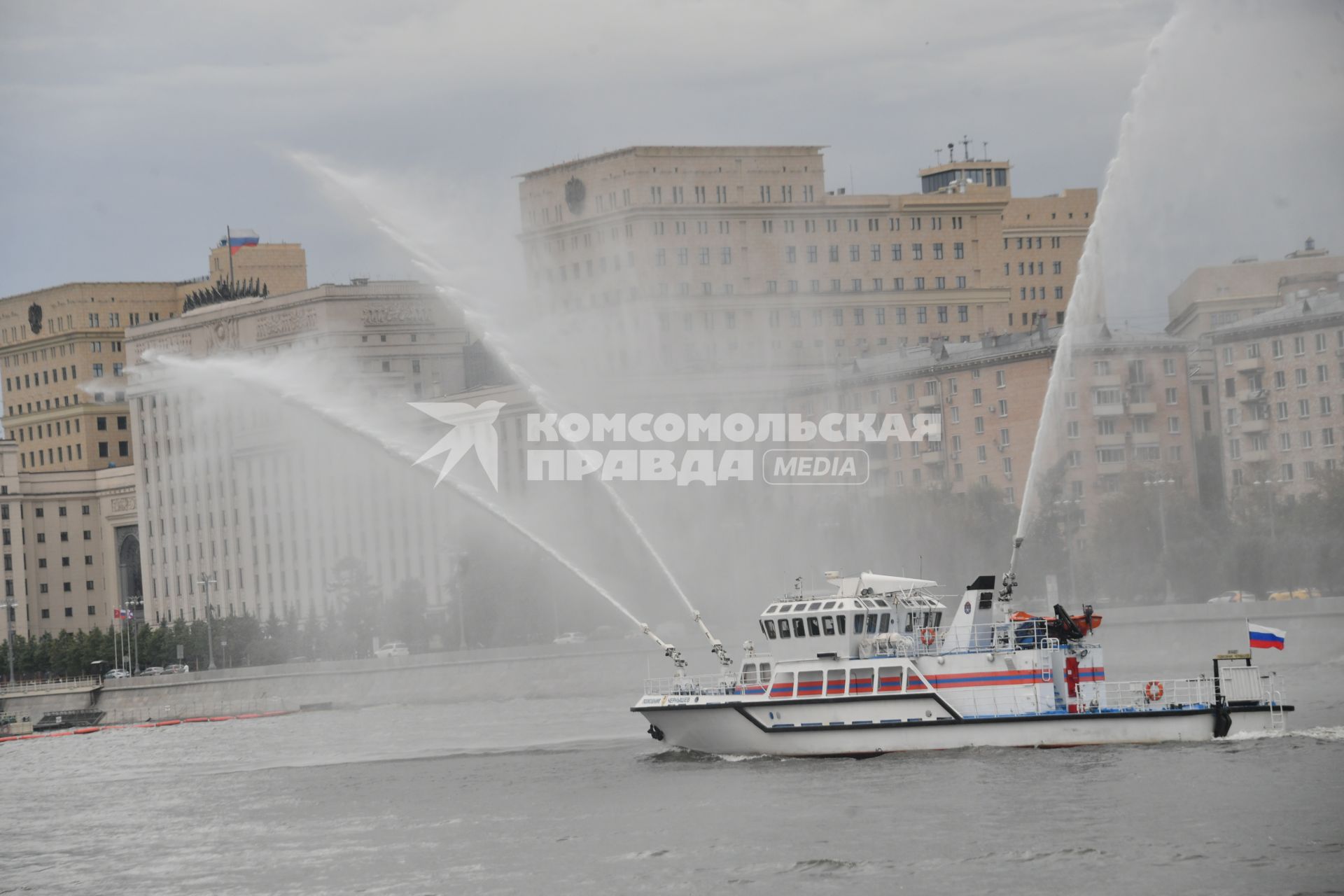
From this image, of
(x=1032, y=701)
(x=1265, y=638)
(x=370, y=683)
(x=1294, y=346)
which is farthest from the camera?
(x=1294, y=346)

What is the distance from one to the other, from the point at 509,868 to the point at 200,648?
107m

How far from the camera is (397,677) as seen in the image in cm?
11638

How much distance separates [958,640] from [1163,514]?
64.7 meters

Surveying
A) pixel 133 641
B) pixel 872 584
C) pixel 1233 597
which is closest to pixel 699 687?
pixel 872 584

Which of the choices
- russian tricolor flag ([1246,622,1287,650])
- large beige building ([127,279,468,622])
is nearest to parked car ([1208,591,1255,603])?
russian tricolor flag ([1246,622,1287,650])

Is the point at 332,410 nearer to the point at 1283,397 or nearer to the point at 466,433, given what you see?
the point at 466,433

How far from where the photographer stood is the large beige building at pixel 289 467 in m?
154

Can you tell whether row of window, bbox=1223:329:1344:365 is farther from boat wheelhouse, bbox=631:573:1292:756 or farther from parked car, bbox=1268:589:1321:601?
boat wheelhouse, bbox=631:573:1292:756

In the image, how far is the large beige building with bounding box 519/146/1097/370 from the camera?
148m

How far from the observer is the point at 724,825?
158 ft

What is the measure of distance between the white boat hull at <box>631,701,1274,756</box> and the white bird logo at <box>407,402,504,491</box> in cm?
7486

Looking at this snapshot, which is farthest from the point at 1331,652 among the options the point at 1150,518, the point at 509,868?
the point at 509,868

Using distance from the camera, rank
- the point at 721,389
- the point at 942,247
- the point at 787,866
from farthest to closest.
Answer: the point at 942,247 < the point at 721,389 < the point at 787,866

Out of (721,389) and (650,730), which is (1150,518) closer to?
(721,389)
